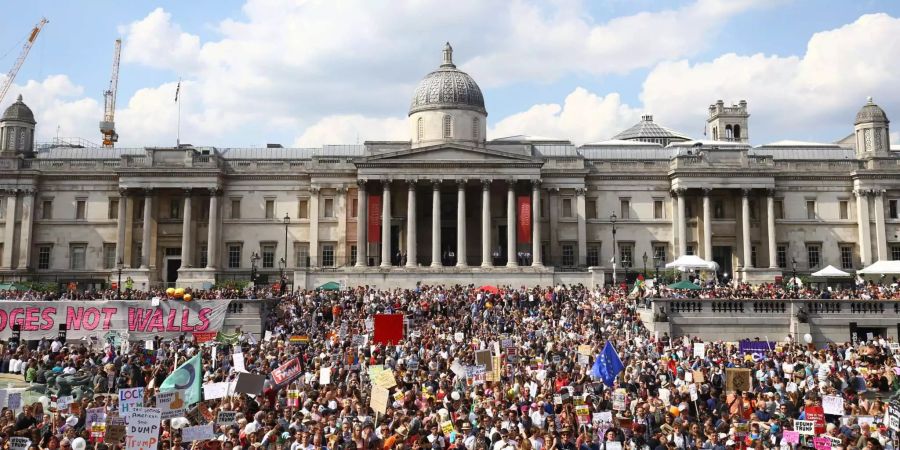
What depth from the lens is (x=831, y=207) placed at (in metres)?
64.8

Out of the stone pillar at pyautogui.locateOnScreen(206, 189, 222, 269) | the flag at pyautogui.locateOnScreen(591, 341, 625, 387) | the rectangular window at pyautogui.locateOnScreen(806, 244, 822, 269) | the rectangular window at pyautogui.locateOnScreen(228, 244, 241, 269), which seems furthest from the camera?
the rectangular window at pyautogui.locateOnScreen(806, 244, 822, 269)

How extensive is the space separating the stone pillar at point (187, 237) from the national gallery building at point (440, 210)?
0.12m

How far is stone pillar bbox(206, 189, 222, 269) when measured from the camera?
204 ft

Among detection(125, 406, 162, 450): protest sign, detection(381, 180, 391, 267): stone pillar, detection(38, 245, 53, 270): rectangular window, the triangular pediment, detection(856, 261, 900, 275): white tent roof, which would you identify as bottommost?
detection(125, 406, 162, 450): protest sign

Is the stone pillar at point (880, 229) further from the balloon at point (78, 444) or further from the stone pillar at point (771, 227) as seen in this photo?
the balloon at point (78, 444)

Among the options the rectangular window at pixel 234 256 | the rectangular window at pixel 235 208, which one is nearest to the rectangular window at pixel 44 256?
the rectangular window at pixel 234 256

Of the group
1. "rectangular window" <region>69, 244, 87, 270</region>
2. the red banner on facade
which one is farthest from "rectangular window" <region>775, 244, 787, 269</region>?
"rectangular window" <region>69, 244, 87, 270</region>

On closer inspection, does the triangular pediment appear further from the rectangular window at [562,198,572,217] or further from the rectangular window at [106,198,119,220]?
the rectangular window at [106,198,119,220]

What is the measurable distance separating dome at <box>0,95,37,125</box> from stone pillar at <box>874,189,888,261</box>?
74137mm

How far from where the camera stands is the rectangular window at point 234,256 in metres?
64.1

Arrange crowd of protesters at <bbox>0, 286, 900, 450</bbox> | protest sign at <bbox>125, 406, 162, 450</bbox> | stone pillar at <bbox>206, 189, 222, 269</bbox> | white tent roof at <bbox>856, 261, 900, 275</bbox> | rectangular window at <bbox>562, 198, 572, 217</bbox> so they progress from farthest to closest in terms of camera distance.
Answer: rectangular window at <bbox>562, 198, 572, 217</bbox>
stone pillar at <bbox>206, 189, 222, 269</bbox>
white tent roof at <bbox>856, 261, 900, 275</bbox>
crowd of protesters at <bbox>0, 286, 900, 450</bbox>
protest sign at <bbox>125, 406, 162, 450</bbox>

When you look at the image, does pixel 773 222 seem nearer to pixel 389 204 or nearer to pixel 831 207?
pixel 831 207

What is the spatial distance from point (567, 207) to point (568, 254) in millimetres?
3986

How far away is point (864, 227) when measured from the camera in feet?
209
